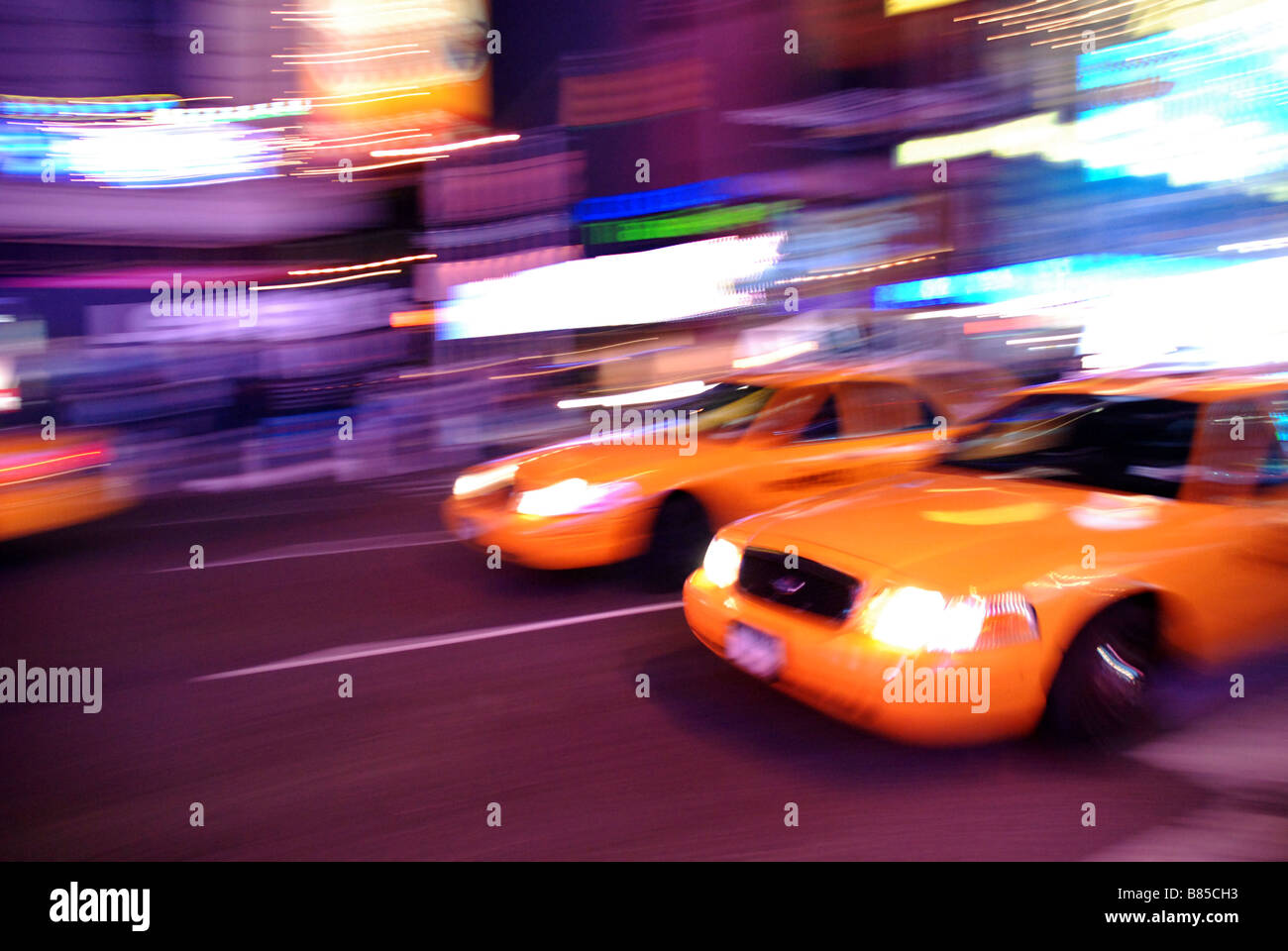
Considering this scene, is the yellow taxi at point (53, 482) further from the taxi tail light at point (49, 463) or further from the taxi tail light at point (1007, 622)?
the taxi tail light at point (1007, 622)

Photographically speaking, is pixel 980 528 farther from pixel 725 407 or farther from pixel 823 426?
pixel 725 407

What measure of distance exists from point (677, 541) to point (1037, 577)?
2.47 meters

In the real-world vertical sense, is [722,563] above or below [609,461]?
below

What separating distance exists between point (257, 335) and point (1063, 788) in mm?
19842

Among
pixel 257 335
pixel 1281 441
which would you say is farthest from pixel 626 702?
pixel 257 335

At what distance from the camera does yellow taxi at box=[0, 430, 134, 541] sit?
5.82 metres

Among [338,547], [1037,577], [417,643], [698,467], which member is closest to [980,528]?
[1037,577]

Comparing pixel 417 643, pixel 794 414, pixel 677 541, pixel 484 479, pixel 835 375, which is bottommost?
pixel 417 643

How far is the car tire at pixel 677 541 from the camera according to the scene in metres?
5.16

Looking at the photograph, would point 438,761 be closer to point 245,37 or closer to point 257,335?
point 257,335

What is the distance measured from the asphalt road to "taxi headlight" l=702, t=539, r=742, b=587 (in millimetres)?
508

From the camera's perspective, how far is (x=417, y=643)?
15.0 ft

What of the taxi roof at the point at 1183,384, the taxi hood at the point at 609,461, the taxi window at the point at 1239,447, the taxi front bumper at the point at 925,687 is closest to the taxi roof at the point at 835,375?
the taxi hood at the point at 609,461

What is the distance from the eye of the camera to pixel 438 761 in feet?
11.1
